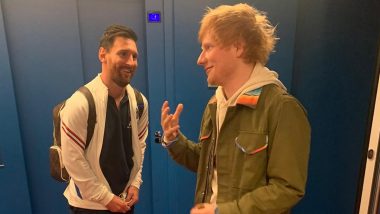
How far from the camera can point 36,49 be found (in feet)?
7.01

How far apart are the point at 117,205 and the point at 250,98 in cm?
101

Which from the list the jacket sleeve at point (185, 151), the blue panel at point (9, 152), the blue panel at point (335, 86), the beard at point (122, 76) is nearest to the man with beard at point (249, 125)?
the jacket sleeve at point (185, 151)

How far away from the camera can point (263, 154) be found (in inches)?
39.6

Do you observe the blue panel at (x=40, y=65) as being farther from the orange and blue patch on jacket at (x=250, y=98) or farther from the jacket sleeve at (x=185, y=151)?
the orange and blue patch on jacket at (x=250, y=98)

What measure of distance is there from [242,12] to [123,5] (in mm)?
1433

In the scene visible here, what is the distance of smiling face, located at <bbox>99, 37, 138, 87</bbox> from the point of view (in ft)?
5.27

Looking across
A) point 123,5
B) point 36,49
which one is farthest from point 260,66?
point 36,49

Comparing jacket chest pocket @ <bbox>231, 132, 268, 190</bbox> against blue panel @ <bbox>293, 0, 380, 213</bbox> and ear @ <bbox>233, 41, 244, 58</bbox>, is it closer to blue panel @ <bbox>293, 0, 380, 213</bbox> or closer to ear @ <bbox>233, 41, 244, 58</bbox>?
ear @ <bbox>233, 41, 244, 58</bbox>

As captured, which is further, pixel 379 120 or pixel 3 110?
pixel 3 110

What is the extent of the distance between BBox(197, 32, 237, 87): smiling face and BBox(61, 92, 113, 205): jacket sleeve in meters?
0.71

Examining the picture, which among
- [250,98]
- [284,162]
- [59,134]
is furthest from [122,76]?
[284,162]

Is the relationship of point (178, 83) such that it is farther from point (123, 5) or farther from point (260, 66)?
point (260, 66)

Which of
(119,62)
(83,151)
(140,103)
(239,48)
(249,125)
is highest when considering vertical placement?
(239,48)

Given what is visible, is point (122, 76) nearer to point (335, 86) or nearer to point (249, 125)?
point (249, 125)
